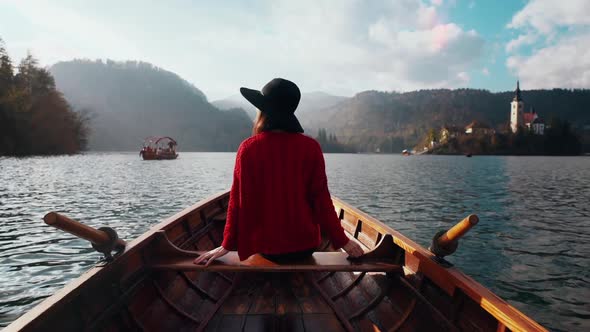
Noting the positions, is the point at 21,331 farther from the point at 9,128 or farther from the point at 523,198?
the point at 9,128

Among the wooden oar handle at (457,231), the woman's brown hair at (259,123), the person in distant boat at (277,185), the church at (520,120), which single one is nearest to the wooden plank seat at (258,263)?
the person in distant boat at (277,185)

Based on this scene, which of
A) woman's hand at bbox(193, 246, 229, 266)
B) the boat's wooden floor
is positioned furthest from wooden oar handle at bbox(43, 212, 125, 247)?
the boat's wooden floor

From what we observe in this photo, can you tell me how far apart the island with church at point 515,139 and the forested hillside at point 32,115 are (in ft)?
408

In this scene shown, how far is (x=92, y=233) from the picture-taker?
2.81 metres

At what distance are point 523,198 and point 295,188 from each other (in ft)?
82.3

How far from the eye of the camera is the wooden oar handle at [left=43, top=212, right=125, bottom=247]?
2.32m

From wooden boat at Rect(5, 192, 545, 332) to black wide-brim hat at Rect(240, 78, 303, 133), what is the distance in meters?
1.33

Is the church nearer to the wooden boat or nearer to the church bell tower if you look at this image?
the church bell tower

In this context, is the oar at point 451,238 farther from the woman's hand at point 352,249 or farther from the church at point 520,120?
the church at point 520,120

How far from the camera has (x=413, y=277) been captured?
3.52 m

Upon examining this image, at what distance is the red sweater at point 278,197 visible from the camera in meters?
2.90

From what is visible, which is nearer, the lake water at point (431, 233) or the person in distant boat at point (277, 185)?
the person in distant boat at point (277, 185)

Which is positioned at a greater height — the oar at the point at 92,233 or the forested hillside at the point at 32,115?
the forested hillside at the point at 32,115

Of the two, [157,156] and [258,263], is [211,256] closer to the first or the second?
[258,263]
